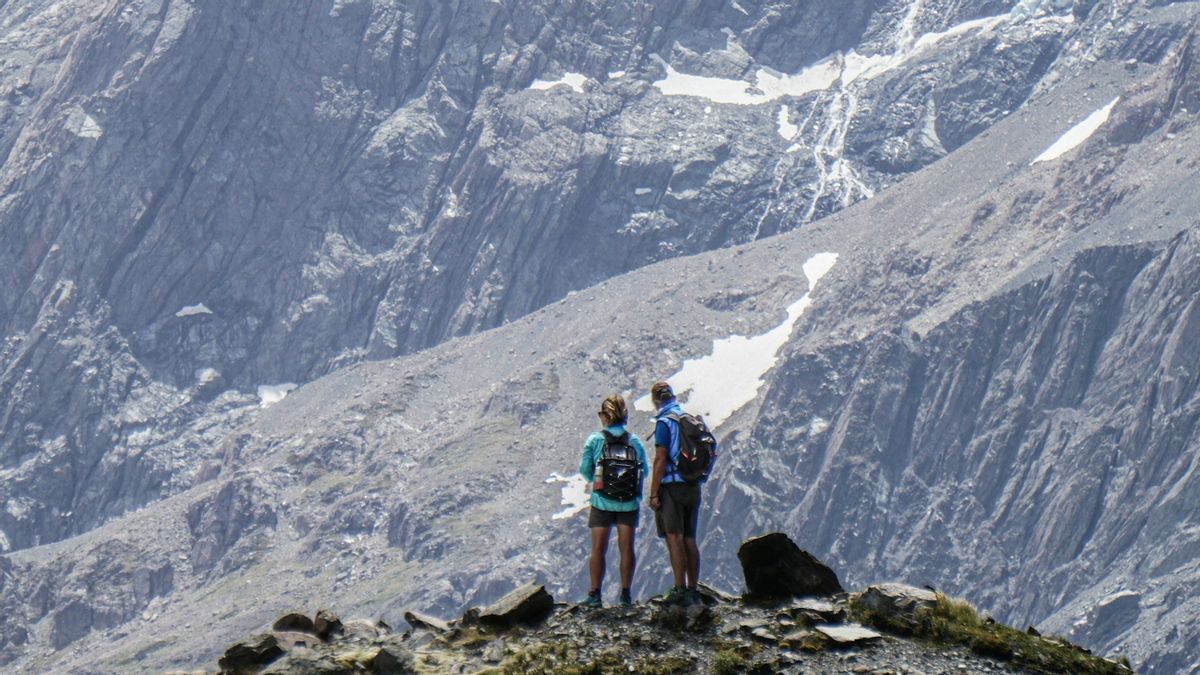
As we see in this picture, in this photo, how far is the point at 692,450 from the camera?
1323 inches

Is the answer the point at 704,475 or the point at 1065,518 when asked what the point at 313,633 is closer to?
the point at 704,475

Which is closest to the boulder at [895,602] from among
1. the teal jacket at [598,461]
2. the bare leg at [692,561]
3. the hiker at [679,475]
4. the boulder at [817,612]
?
the boulder at [817,612]

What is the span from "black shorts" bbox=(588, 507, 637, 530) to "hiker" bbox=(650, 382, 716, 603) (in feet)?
1.30

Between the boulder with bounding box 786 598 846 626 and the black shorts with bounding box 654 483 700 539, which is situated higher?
the black shorts with bounding box 654 483 700 539

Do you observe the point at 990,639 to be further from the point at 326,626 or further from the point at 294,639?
the point at 294,639

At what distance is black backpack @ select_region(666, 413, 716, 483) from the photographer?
33.6 meters

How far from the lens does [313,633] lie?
111 ft

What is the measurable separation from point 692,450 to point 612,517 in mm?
1526

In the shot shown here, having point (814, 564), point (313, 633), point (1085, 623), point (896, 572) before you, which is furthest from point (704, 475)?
point (896, 572)

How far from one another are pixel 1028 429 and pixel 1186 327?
18.6 m

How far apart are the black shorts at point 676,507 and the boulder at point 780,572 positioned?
92cm

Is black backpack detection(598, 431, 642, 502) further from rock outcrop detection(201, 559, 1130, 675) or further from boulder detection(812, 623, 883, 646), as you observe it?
boulder detection(812, 623, 883, 646)

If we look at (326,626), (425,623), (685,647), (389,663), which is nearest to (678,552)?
(685,647)

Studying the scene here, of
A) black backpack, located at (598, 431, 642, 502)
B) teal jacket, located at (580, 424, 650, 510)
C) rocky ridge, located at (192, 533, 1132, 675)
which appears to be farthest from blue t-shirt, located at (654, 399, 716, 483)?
rocky ridge, located at (192, 533, 1132, 675)
